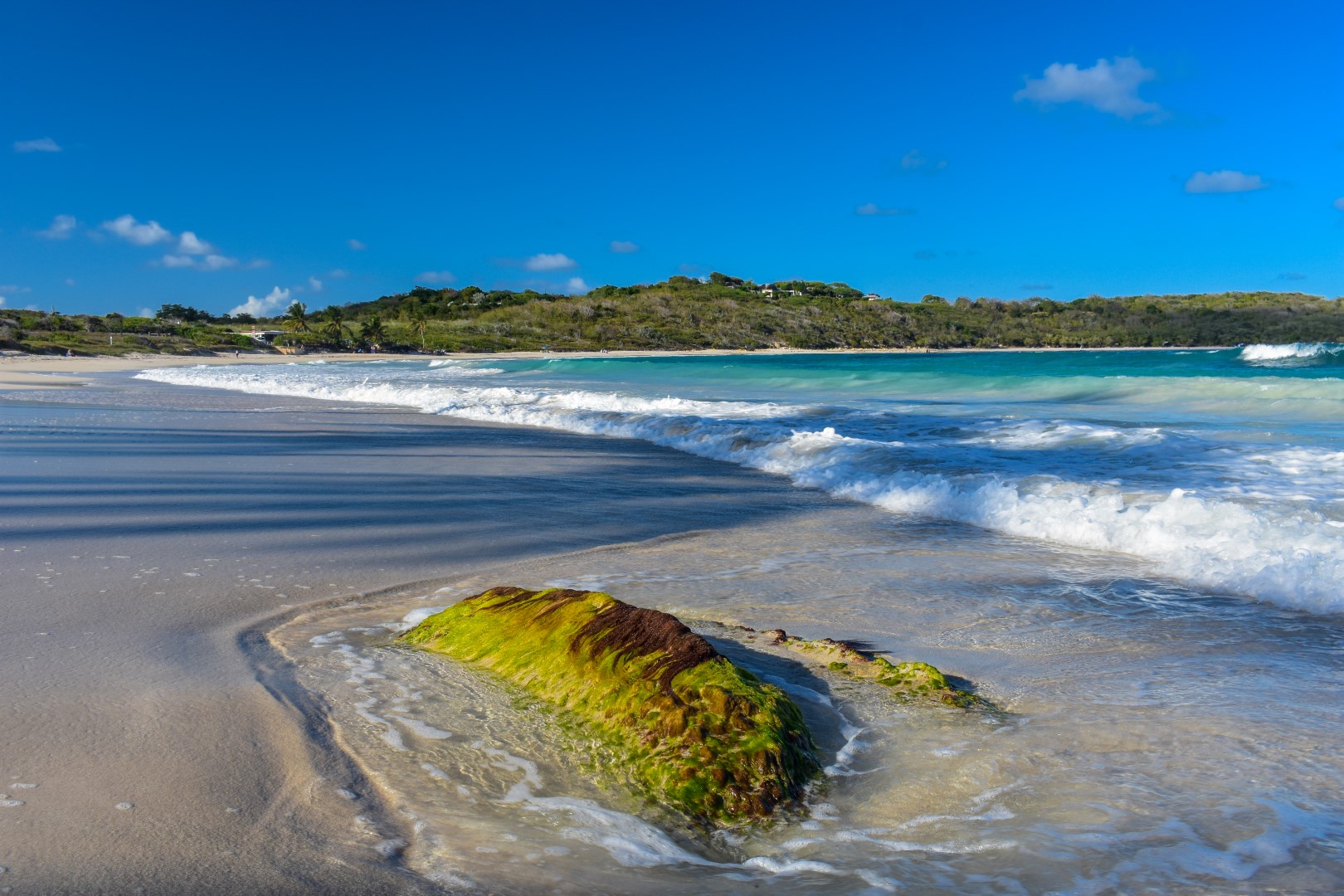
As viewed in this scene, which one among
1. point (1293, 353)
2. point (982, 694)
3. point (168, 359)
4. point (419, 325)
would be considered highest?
point (419, 325)

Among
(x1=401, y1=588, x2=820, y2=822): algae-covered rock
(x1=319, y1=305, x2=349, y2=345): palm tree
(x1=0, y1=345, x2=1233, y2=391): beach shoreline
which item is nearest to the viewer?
(x1=401, y1=588, x2=820, y2=822): algae-covered rock

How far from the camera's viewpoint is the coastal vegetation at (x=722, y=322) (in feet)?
289

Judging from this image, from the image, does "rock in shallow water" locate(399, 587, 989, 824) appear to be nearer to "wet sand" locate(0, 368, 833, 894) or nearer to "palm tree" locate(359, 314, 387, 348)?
"wet sand" locate(0, 368, 833, 894)

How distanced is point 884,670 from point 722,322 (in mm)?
112942

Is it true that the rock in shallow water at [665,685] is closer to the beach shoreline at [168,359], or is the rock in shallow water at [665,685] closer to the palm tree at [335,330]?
the beach shoreline at [168,359]

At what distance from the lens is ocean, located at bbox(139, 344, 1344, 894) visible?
214cm

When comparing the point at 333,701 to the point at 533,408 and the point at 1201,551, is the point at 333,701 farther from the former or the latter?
the point at 533,408

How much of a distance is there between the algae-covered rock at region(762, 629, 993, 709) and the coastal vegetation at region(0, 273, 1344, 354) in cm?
7911

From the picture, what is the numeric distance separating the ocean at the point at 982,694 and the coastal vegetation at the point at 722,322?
254ft

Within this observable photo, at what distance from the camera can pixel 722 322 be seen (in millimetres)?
114938

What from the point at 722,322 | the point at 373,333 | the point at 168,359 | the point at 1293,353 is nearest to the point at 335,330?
the point at 373,333

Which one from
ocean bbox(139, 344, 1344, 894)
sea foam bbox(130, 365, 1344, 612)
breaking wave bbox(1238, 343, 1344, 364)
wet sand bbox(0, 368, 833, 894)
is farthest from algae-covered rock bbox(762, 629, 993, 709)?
breaking wave bbox(1238, 343, 1344, 364)

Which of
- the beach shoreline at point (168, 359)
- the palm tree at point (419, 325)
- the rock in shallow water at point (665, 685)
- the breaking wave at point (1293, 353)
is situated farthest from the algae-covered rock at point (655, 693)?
the palm tree at point (419, 325)

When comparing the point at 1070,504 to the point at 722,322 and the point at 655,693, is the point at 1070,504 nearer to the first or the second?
the point at 655,693
